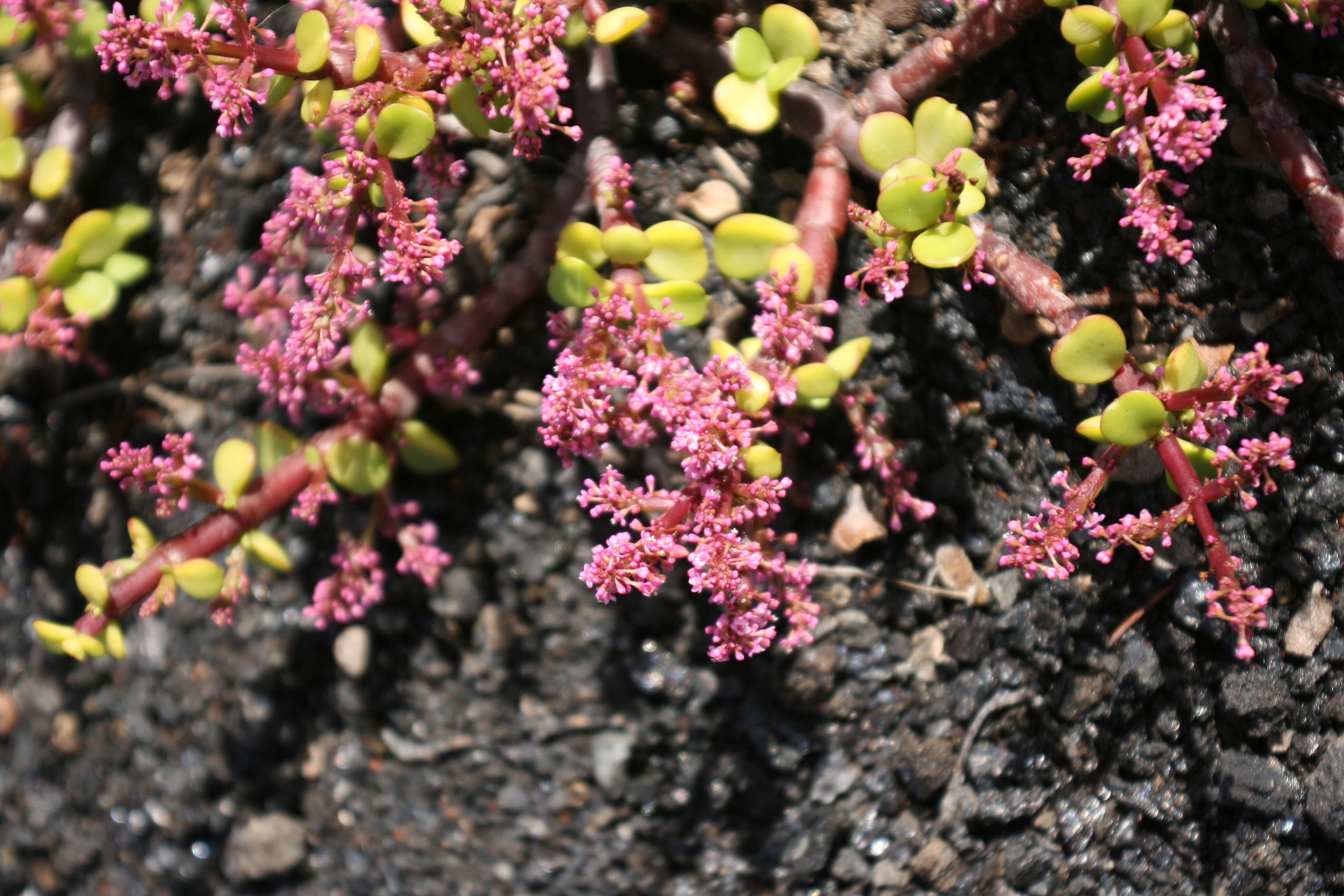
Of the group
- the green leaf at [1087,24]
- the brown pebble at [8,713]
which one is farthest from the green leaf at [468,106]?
the brown pebble at [8,713]

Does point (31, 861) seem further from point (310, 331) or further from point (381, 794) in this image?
point (310, 331)

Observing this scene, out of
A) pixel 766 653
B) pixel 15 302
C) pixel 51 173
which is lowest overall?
pixel 766 653

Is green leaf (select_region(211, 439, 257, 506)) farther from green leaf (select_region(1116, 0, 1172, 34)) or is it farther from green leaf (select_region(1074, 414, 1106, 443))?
green leaf (select_region(1116, 0, 1172, 34))

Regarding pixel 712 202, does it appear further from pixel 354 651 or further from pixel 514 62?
pixel 354 651

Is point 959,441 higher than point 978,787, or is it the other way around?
point 959,441

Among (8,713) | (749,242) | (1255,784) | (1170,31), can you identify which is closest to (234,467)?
(749,242)

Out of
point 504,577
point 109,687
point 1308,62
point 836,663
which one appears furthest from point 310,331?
point 1308,62
